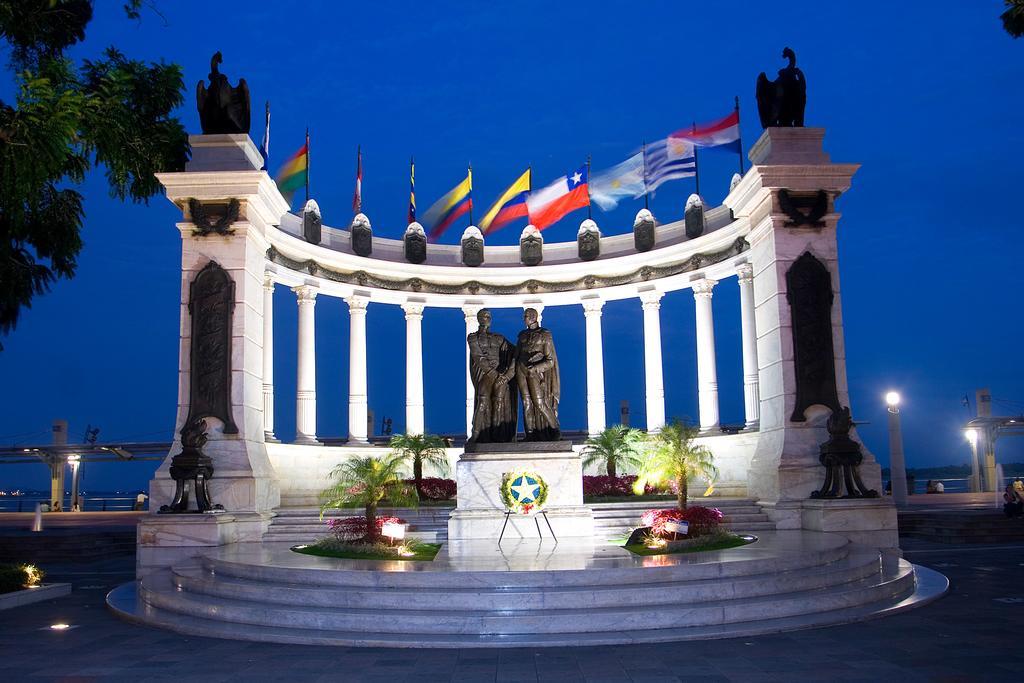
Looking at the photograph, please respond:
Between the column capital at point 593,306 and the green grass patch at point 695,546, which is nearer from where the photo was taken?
the green grass patch at point 695,546

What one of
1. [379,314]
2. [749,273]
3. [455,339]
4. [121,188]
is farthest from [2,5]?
[455,339]

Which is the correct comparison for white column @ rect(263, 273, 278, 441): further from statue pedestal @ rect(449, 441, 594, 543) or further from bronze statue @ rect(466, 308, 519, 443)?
statue pedestal @ rect(449, 441, 594, 543)

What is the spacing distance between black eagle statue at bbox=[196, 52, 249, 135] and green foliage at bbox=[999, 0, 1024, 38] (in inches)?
854

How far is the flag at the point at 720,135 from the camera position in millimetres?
38400

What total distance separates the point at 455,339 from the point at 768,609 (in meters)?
160

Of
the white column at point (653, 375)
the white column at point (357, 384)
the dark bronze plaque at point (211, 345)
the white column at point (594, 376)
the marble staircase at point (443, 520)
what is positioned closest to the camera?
the marble staircase at point (443, 520)

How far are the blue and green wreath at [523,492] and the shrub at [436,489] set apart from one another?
11528 millimetres

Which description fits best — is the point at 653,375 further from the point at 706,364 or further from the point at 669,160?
the point at 669,160

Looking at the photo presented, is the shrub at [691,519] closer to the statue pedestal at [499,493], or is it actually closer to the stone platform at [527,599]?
the stone platform at [527,599]

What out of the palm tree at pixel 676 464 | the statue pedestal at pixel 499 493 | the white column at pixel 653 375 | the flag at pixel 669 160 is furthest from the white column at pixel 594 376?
the statue pedestal at pixel 499 493

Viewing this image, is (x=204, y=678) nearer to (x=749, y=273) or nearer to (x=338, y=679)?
(x=338, y=679)

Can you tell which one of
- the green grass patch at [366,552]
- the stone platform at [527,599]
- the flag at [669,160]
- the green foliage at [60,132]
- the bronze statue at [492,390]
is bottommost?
the stone platform at [527,599]

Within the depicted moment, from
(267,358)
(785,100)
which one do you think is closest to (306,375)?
(267,358)

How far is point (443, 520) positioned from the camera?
27688mm
